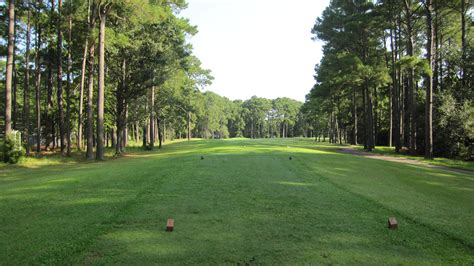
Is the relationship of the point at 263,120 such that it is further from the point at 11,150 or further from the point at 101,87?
the point at 11,150

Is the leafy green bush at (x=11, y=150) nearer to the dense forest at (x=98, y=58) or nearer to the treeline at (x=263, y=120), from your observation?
the dense forest at (x=98, y=58)

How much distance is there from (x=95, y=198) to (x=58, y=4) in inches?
963

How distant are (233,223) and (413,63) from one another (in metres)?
21.6

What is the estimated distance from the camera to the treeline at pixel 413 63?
25.6 meters

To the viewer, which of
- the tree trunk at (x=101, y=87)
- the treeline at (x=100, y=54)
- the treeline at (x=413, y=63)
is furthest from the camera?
the treeline at (x=413, y=63)

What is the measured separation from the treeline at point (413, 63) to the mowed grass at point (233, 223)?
1848cm

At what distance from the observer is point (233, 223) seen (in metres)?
5.21

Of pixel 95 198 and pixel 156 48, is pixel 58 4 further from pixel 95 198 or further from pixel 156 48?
pixel 95 198

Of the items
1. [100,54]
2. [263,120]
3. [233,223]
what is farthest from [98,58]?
[263,120]

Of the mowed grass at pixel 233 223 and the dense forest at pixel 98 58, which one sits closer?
the mowed grass at pixel 233 223

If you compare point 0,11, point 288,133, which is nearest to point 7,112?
point 0,11

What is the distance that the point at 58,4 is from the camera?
2581cm

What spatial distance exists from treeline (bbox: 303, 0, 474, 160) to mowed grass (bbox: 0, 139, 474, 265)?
18.5 metres

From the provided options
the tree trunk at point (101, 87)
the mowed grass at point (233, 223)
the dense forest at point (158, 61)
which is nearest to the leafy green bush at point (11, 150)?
the dense forest at point (158, 61)
